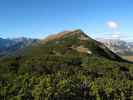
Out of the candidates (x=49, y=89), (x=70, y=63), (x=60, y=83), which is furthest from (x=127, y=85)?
(x=70, y=63)

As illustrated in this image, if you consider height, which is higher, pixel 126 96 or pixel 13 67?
pixel 13 67

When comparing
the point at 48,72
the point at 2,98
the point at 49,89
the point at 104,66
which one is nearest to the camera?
the point at 2,98

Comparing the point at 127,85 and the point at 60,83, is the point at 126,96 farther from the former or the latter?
the point at 60,83

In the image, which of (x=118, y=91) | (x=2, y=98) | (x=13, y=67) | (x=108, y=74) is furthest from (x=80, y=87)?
(x=13, y=67)

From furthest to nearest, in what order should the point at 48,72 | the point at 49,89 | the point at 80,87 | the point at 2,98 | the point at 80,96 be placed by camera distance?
the point at 48,72, the point at 80,87, the point at 80,96, the point at 49,89, the point at 2,98

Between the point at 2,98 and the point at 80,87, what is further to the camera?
the point at 80,87

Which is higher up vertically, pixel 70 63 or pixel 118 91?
pixel 70 63

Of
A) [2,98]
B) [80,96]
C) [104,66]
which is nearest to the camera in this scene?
[2,98]

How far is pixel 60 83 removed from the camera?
118 meters

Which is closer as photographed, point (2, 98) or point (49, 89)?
point (2, 98)

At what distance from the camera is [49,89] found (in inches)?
4117

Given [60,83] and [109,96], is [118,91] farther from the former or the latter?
[60,83]

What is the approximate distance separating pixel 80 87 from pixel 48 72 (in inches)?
1817

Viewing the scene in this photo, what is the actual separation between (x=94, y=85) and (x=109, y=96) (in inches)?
378
